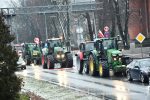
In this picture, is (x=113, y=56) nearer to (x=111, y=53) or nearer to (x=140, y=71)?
(x=111, y=53)

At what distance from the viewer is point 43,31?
3875 inches

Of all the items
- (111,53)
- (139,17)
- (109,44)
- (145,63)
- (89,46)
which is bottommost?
(145,63)

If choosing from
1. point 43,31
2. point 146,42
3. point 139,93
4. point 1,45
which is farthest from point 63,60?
point 43,31

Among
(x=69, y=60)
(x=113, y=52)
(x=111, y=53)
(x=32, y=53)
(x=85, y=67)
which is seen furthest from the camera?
(x=32, y=53)

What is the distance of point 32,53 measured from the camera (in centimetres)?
5894

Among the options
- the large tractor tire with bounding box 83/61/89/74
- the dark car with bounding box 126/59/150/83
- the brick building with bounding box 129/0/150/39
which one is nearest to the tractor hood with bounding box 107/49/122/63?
the large tractor tire with bounding box 83/61/89/74

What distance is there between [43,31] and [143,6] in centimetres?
3286

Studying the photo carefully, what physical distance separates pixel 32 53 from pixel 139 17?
55.9 ft

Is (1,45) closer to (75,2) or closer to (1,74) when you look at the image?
(1,74)

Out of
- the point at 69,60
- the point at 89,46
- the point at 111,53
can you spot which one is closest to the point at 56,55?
the point at 69,60

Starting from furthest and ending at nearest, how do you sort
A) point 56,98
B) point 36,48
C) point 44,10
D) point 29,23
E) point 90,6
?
point 29,23 < point 44,10 < point 90,6 < point 36,48 < point 56,98

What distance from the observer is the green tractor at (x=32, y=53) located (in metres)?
58.3

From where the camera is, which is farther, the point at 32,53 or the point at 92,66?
the point at 32,53

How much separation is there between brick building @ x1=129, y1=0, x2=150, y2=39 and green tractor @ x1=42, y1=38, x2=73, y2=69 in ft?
69.1
